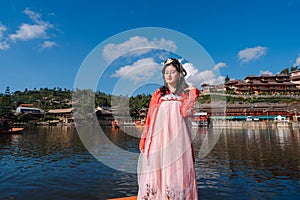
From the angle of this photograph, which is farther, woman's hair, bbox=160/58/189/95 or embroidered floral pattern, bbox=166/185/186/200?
woman's hair, bbox=160/58/189/95

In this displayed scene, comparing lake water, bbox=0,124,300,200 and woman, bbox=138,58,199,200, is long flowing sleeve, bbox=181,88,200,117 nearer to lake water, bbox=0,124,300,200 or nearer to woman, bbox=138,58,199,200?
woman, bbox=138,58,199,200

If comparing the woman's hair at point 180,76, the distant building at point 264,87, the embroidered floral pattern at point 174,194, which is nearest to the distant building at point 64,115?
the distant building at point 264,87

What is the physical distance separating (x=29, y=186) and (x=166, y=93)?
16.2 ft

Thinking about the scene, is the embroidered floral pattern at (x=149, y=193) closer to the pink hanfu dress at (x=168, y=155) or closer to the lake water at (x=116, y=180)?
the pink hanfu dress at (x=168, y=155)

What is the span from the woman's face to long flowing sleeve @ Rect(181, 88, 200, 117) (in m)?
0.25

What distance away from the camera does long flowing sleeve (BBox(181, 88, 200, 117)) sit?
213 centimetres

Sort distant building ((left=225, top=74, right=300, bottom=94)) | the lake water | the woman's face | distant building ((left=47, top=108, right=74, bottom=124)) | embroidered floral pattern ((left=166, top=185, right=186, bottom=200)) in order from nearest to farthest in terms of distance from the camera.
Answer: embroidered floral pattern ((left=166, top=185, right=186, bottom=200)) < the woman's face < the lake water < distant building ((left=47, top=108, right=74, bottom=124)) < distant building ((left=225, top=74, right=300, bottom=94))

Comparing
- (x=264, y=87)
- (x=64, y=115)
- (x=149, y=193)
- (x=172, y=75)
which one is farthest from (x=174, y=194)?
(x=264, y=87)

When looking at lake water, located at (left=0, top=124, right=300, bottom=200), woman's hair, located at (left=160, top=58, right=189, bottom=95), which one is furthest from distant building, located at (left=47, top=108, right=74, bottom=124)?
woman's hair, located at (left=160, top=58, right=189, bottom=95)

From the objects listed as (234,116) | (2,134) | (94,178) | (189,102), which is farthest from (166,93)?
(234,116)

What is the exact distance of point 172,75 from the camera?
92.0 inches

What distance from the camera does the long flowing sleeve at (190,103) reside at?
2.13m

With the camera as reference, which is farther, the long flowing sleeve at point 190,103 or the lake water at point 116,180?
the lake water at point 116,180

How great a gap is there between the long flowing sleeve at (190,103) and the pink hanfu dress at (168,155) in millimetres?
10
